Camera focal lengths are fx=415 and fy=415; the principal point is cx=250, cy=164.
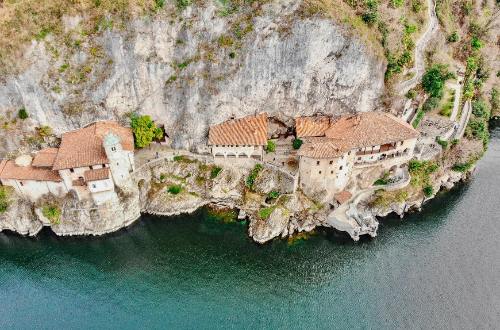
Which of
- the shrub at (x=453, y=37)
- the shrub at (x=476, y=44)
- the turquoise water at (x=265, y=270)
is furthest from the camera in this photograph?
the shrub at (x=476, y=44)

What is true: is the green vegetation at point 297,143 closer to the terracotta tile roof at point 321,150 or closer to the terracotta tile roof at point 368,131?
the terracotta tile roof at point 321,150

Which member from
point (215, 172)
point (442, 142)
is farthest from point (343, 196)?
point (442, 142)

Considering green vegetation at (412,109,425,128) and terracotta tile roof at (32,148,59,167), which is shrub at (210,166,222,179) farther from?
green vegetation at (412,109,425,128)

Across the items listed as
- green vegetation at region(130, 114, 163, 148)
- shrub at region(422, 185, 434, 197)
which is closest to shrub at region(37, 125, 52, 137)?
green vegetation at region(130, 114, 163, 148)

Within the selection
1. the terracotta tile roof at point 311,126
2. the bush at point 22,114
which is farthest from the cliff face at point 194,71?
the terracotta tile roof at point 311,126

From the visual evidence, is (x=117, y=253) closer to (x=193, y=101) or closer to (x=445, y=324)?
(x=193, y=101)

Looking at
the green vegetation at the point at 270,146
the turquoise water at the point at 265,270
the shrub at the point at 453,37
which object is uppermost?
the shrub at the point at 453,37

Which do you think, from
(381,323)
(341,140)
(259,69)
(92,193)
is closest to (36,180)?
(92,193)
